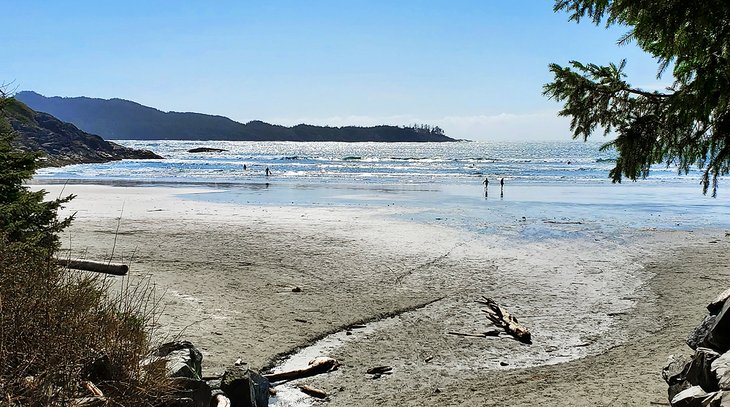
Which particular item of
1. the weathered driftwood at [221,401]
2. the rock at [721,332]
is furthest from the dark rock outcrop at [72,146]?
the rock at [721,332]

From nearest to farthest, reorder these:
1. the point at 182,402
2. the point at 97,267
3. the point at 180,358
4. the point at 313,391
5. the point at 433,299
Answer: the point at 182,402 → the point at 180,358 → the point at 313,391 → the point at 97,267 → the point at 433,299

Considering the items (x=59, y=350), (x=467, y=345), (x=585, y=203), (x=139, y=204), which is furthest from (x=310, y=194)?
(x=59, y=350)

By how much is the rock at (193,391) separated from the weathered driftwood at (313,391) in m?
1.61

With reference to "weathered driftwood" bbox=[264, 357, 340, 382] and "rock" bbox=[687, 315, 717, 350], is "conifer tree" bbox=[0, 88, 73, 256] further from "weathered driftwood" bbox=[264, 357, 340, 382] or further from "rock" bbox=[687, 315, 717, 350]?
"rock" bbox=[687, 315, 717, 350]

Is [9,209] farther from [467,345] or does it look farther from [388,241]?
[388,241]

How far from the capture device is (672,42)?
4.30 meters

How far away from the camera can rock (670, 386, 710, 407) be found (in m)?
5.11

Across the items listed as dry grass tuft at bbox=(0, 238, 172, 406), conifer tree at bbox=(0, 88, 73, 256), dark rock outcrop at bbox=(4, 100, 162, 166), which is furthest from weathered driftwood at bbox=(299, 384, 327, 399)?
dark rock outcrop at bbox=(4, 100, 162, 166)

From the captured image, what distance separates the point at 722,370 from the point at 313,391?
183 inches

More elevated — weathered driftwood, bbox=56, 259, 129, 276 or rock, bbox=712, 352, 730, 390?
rock, bbox=712, 352, 730, 390

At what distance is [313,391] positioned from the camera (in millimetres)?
7379

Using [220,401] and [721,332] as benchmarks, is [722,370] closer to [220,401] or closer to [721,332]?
[721,332]

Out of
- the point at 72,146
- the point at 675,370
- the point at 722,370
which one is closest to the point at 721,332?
the point at 675,370

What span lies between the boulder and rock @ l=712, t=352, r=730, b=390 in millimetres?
170
